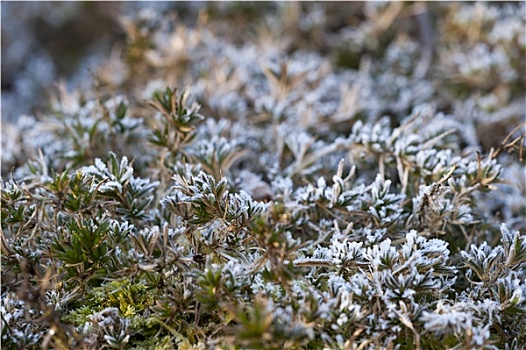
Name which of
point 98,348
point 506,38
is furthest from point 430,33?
point 98,348

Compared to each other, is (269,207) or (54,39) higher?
(54,39)

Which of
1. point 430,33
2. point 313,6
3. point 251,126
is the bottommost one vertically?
point 251,126

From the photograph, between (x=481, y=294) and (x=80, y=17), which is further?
(x=80, y=17)

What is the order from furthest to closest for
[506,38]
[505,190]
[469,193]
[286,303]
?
[506,38] → [505,190] → [469,193] → [286,303]

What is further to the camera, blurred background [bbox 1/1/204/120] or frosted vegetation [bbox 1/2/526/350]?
blurred background [bbox 1/1/204/120]

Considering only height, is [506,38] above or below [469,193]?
above

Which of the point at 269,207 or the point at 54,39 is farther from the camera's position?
the point at 54,39

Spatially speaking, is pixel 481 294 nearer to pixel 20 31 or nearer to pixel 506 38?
pixel 506 38

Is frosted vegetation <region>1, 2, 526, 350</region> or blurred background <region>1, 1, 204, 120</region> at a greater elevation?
blurred background <region>1, 1, 204, 120</region>
